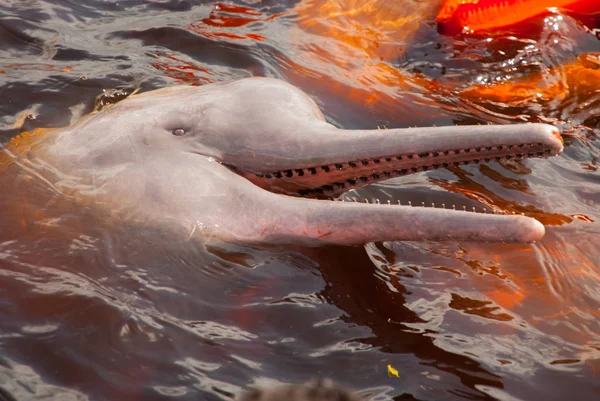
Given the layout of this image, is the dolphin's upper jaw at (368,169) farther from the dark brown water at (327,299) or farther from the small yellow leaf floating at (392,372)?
the small yellow leaf floating at (392,372)

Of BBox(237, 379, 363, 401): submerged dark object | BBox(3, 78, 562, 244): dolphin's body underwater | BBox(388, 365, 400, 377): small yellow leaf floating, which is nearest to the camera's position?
BBox(237, 379, 363, 401): submerged dark object

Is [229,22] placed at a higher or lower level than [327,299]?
higher

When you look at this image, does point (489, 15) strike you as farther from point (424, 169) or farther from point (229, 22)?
point (424, 169)

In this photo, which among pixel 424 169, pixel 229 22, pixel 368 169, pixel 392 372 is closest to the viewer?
pixel 392 372

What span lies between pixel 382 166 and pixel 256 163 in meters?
0.95

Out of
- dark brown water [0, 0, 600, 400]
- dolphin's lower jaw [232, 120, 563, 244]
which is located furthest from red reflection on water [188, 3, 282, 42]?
dolphin's lower jaw [232, 120, 563, 244]

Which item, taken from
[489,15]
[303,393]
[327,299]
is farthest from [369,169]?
[489,15]

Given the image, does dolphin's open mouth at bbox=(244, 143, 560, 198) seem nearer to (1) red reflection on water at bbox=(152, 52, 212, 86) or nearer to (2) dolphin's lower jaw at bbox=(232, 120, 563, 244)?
(2) dolphin's lower jaw at bbox=(232, 120, 563, 244)

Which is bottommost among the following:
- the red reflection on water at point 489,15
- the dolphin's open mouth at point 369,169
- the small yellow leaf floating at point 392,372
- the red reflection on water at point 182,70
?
the small yellow leaf floating at point 392,372

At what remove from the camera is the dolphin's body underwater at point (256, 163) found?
4258mm

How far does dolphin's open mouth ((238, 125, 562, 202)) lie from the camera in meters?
4.21

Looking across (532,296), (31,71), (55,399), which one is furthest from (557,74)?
(55,399)

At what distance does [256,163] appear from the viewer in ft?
16.7

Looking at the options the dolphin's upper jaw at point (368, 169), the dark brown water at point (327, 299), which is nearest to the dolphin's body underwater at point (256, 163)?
the dolphin's upper jaw at point (368, 169)
